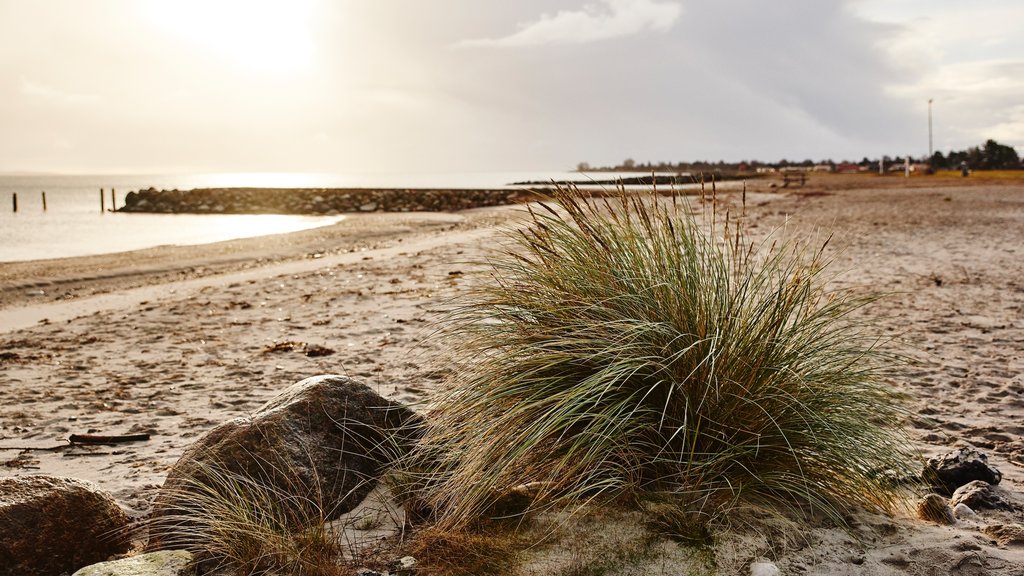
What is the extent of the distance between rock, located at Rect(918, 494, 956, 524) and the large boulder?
230 cm

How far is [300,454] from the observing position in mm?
3396

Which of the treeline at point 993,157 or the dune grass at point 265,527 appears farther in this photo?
the treeline at point 993,157

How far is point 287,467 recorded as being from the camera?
3312 mm

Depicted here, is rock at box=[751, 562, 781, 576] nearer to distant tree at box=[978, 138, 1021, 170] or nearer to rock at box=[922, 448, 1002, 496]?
rock at box=[922, 448, 1002, 496]

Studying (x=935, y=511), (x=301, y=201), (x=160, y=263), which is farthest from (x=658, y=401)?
(x=301, y=201)

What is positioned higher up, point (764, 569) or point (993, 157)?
point (993, 157)

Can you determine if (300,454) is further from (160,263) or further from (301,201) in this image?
(301,201)

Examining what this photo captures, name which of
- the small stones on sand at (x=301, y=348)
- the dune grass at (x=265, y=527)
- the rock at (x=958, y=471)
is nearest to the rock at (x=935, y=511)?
the rock at (x=958, y=471)

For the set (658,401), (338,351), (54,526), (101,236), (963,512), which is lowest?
(963,512)

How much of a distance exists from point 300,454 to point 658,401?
1.65 m

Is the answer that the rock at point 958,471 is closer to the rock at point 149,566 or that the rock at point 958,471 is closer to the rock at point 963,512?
the rock at point 963,512

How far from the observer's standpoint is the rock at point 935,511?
3162 mm

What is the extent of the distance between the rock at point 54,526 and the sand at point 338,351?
281 mm

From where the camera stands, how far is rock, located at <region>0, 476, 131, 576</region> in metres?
3.01
